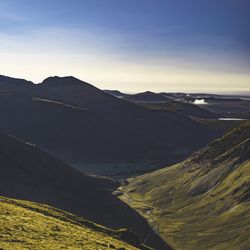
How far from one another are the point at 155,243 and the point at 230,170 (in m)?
62.6

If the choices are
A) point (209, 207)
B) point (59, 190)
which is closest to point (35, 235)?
point (59, 190)

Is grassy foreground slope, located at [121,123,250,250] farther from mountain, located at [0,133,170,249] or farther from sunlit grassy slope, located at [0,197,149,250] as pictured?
sunlit grassy slope, located at [0,197,149,250]

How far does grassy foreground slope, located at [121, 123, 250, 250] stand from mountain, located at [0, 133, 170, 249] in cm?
923

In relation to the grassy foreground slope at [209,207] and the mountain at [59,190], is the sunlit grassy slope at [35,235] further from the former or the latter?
the grassy foreground slope at [209,207]

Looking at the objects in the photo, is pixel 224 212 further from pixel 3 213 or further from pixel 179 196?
pixel 3 213

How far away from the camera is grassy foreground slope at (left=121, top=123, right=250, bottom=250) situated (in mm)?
135750

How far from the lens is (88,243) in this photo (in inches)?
2048

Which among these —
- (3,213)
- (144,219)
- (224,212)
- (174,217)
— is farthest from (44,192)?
(3,213)

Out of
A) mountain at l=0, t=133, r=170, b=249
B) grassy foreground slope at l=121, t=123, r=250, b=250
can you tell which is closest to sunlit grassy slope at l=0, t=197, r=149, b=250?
mountain at l=0, t=133, r=170, b=249

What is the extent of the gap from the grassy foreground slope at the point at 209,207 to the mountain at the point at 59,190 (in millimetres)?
9235

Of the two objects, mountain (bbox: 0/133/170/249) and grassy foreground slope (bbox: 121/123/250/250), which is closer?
grassy foreground slope (bbox: 121/123/250/250)

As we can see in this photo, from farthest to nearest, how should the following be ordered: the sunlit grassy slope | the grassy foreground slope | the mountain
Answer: the mountain, the grassy foreground slope, the sunlit grassy slope

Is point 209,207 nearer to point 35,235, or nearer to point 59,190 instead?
point 59,190

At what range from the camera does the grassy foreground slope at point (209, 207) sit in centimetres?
13575
